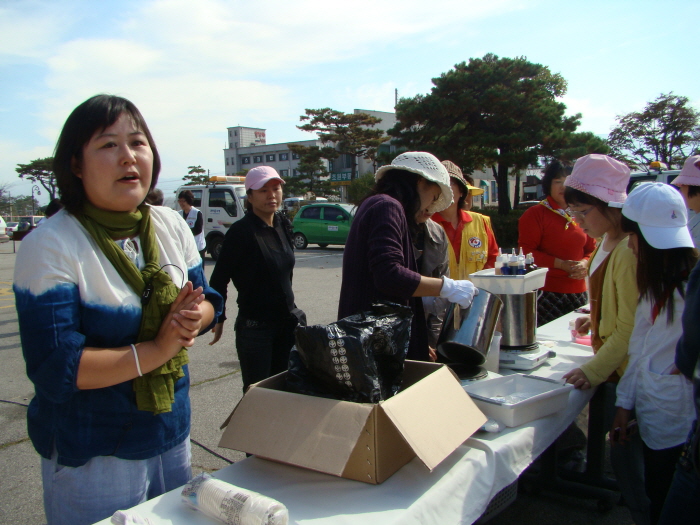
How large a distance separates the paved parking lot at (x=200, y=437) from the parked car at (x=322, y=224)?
8.93 m

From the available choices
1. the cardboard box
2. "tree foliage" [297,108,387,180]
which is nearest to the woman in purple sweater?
the cardboard box

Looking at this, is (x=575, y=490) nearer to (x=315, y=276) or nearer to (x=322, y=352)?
(x=322, y=352)

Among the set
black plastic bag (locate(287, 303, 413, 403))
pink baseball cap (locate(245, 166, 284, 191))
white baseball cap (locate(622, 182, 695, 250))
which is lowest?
black plastic bag (locate(287, 303, 413, 403))

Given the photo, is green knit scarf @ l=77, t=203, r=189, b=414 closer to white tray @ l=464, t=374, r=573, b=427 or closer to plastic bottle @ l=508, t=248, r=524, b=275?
white tray @ l=464, t=374, r=573, b=427

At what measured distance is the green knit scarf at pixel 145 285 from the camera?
4.12ft

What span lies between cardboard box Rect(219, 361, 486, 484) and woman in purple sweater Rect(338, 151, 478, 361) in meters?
0.62

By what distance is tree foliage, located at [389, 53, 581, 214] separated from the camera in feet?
51.3

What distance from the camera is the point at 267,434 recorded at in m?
1.35

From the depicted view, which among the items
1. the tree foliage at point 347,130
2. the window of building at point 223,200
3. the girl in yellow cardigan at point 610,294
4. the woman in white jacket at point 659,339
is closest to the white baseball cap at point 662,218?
the woman in white jacket at point 659,339

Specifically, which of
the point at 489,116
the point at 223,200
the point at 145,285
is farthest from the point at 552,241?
the point at 489,116

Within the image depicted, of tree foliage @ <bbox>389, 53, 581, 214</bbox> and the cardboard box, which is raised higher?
tree foliage @ <bbox>389, 53, 581, 214</bbox>

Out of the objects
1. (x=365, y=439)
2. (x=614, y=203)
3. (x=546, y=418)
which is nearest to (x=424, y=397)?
(x=365, y=439)

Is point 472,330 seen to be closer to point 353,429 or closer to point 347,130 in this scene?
point 353,429

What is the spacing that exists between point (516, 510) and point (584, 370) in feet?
3.44
